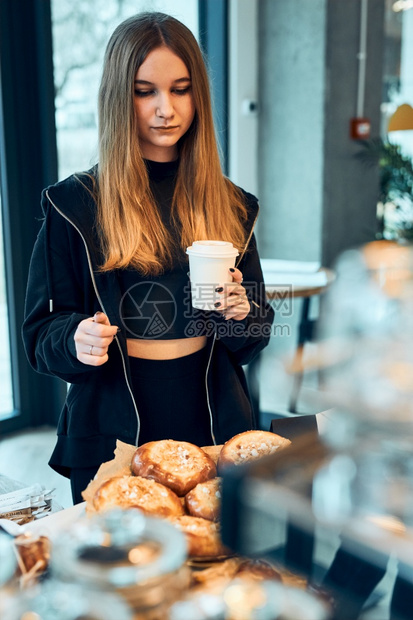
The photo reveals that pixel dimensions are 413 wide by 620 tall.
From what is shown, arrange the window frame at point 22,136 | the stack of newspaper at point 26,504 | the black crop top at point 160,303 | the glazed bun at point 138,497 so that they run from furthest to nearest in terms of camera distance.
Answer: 1. the window frame at point 22,136
2. the black crop top at point 160,303
3. the stack of newspaper at point 26,504
4. the glazed bun at point 138,497

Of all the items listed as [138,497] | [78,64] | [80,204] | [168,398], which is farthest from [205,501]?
[78,64]

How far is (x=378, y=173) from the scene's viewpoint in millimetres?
4914

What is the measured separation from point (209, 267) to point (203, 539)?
566mm

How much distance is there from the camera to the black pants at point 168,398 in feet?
5.00

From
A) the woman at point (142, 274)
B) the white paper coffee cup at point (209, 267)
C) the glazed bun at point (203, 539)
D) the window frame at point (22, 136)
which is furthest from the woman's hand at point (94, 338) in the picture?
the window frame at point (22, 136)

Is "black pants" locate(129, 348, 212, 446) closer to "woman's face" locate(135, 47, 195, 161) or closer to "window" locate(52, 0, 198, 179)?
"woman's face" locate(135, 47, 195, 161)

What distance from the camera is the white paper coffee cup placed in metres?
1.26

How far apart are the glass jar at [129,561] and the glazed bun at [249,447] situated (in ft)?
1.33

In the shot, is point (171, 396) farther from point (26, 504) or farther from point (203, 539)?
point (203, 539)

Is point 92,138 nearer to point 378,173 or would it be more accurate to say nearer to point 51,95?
point 51,95

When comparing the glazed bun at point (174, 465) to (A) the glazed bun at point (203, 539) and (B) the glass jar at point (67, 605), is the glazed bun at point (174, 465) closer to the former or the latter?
(A) the glazed bun at point (203, 539)

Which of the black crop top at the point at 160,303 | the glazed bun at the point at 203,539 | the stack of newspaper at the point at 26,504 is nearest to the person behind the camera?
the glazed bun at the point at 203,539

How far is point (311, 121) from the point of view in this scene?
4.37m

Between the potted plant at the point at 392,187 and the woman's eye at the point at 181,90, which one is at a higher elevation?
the woman's eye at the point at 181,90
